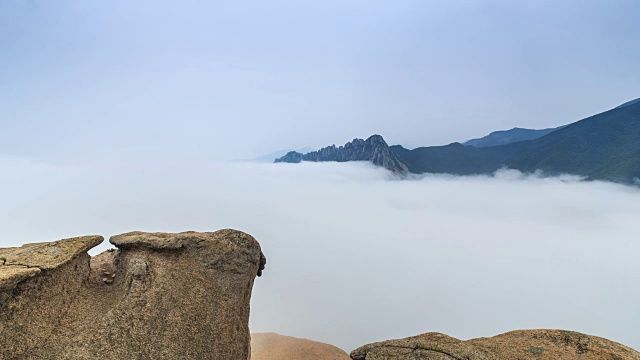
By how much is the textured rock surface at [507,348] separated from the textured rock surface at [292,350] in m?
30.3

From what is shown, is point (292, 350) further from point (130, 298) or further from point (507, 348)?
point (507, 348)

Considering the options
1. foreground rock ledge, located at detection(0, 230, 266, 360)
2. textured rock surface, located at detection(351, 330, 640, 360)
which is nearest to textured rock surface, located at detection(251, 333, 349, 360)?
foreground rock ledge, located at detection(0, 230, 266, 360)

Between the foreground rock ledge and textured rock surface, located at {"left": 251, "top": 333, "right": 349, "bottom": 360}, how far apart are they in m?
25.2

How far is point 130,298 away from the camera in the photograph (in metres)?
15.1

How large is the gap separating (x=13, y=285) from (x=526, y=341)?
70.4 ft

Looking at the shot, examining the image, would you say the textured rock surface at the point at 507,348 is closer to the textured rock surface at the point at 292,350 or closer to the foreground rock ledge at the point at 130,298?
the foreground rock ledge at the point at 130,298

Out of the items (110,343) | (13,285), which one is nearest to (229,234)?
(110,343)

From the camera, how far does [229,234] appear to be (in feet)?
66.9

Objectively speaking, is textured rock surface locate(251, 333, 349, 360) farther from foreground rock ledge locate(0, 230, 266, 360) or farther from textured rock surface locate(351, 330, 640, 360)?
textured rock surface locate(351, 330, 640, 360)

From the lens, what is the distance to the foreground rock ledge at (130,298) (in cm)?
1272

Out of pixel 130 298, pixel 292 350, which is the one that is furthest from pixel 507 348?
pixel 292 350

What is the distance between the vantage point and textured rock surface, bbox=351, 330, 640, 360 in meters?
12.3

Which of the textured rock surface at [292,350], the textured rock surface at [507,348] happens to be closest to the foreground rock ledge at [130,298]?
the textured rock surface at [507,348]

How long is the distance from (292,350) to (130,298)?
31990mm
